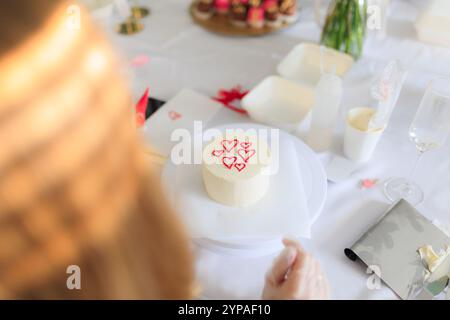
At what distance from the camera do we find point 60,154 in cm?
20

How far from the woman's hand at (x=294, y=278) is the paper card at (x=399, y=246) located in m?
0.12

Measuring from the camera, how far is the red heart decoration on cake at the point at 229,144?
0.82 metres

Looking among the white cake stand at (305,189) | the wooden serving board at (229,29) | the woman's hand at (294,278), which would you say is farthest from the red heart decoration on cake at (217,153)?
the wooden serving board at (229,29)

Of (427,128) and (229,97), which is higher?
(427,128)

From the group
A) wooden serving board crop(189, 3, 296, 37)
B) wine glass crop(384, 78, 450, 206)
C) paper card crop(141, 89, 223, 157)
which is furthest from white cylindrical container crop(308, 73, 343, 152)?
wooden serving board crop(189, 3, 296, 37)

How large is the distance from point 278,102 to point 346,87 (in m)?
0.22

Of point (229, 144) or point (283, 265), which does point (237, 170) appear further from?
point (283, 265)

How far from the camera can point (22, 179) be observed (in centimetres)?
20

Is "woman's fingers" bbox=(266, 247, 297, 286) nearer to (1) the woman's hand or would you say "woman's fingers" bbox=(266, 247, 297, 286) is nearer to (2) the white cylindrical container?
(1) the woman's hand

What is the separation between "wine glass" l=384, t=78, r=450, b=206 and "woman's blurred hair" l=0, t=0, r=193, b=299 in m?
0.69

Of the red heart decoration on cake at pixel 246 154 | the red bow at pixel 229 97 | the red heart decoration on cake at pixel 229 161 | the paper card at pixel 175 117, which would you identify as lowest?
the paper card at pixel 175 117

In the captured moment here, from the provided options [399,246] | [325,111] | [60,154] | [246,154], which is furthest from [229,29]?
[60,154]

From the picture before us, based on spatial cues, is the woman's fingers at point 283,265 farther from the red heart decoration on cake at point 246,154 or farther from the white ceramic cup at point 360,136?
the white ceramic cup at point 360,136
